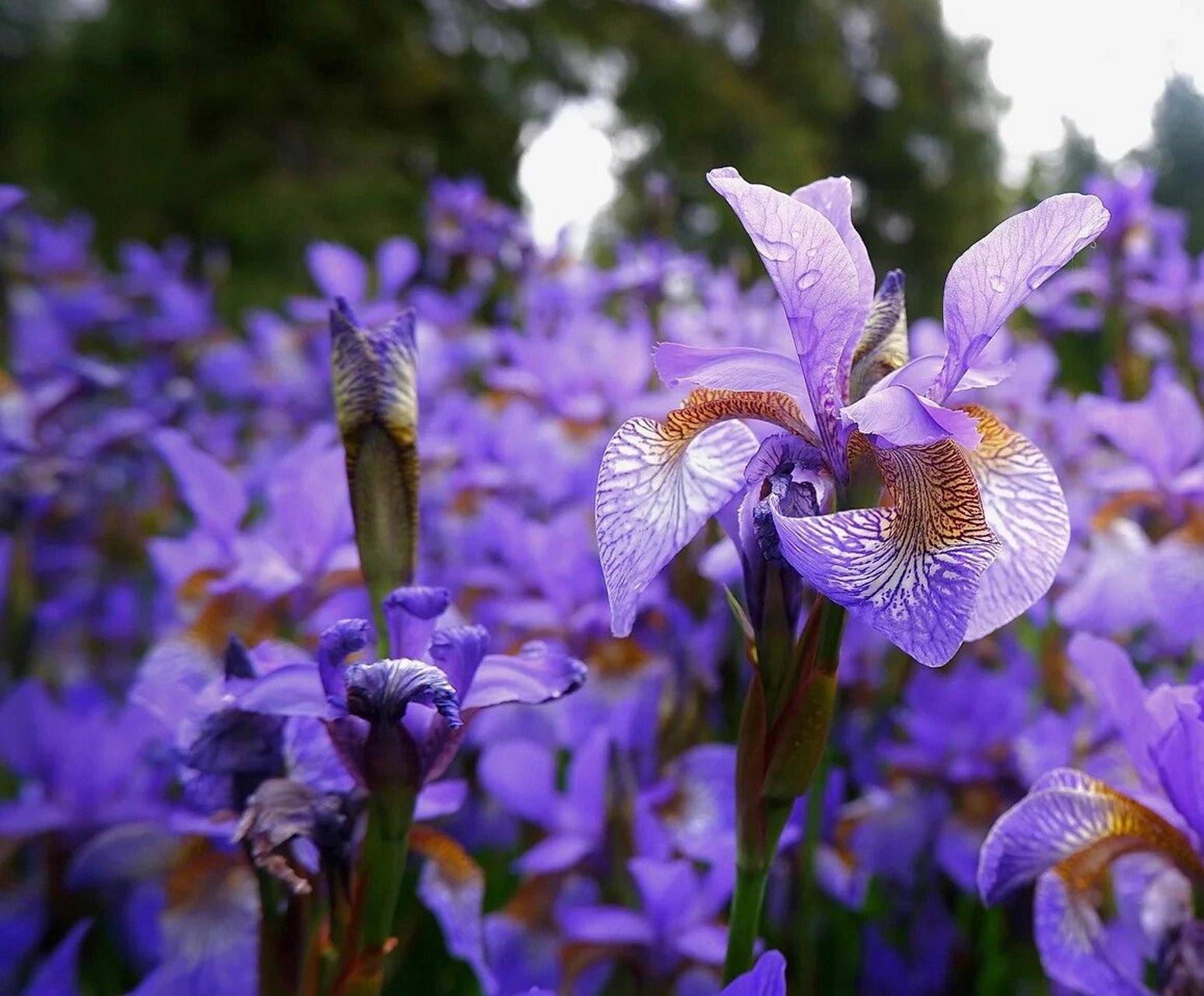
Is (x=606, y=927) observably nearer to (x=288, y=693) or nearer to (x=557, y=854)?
(x=557, y=854)

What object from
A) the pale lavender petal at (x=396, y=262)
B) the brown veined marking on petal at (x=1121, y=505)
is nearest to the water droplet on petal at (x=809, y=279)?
the brown veined marking on petal at (x=1121, y=505)

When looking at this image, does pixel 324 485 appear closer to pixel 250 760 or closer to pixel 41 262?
pixel 250 760

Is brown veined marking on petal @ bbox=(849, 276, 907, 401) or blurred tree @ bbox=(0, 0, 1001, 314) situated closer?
brown veined marking on petal @ bbox=(849, 276, 907, 401)

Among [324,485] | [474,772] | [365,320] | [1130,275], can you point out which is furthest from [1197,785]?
[1130,275]

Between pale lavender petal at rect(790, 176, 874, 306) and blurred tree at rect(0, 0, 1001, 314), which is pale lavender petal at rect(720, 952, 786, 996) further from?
blurred tree at rect(0, 0, 1001, 314)

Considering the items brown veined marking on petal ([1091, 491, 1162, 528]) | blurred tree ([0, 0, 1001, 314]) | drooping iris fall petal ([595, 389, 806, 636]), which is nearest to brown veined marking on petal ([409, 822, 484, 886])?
drooping iris fall petal ([595, 389, 806, 636])

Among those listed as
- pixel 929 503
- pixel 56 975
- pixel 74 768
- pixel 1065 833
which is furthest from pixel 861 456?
pixel 74 768

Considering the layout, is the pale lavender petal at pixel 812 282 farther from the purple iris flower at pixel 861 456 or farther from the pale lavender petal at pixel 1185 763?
the pale lavender petal at pixel 1185 763

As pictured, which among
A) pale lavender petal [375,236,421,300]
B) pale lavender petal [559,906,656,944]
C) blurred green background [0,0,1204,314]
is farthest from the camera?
blurred green background [0,0,1204,314]
